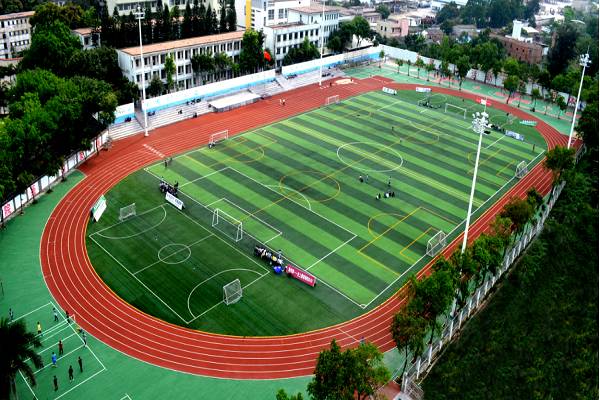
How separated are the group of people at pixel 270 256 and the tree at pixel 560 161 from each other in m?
29.2

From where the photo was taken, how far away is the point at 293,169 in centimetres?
5994

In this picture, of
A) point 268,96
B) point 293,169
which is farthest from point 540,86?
point 293,169

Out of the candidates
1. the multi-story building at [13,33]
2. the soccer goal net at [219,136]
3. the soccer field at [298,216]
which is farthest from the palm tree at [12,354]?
the multi-story building at [13,33]

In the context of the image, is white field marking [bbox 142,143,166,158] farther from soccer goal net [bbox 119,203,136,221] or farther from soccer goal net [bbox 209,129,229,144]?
soccer goal net [bbox 119,203,136,221]

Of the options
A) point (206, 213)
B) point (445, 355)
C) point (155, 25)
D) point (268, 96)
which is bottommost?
point (445, 355)

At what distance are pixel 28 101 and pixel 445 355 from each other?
1841 inches

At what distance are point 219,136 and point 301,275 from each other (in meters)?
30.6

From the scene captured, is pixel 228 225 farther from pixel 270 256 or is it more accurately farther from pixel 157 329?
pixel 157 329

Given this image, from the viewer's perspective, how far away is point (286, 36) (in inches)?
3730

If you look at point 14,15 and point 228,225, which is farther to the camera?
point 14,15

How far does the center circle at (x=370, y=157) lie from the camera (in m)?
61.6

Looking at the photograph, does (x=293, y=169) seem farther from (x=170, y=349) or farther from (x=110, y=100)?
(x=170, y=349)

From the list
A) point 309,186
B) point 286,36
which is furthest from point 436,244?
point 286,36

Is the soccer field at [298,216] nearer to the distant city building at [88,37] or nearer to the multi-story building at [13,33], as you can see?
the distant city building at [88,37]
